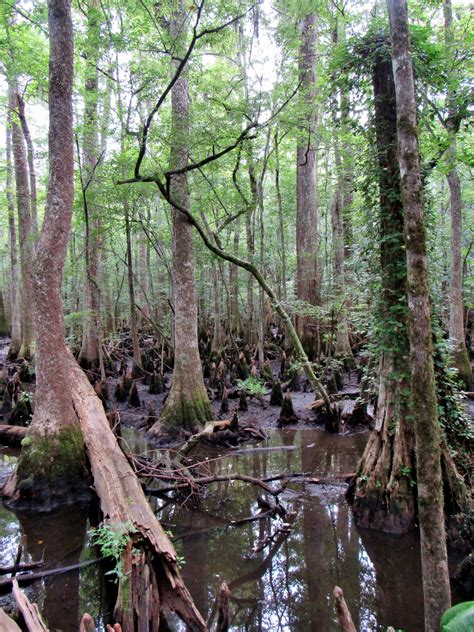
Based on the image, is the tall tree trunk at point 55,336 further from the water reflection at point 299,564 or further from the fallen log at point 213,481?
the water reflection at point 299,564

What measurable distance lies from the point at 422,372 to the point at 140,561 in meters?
2.38

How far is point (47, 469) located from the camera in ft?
17.0

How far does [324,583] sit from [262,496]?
1.78m

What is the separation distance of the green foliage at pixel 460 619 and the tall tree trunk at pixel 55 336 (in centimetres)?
444

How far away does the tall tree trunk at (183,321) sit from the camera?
7723 mm

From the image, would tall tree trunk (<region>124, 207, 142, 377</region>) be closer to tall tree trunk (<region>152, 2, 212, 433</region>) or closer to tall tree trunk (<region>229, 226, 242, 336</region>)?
tall tree trunk (<region>152, 2, 212, 433</region>)

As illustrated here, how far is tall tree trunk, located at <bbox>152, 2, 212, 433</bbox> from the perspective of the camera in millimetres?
7723

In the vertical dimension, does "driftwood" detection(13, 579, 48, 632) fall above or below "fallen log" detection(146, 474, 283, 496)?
above

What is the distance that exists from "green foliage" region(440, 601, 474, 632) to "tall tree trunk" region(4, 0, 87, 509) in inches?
175

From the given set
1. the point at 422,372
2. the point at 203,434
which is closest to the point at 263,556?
the point at 422,372

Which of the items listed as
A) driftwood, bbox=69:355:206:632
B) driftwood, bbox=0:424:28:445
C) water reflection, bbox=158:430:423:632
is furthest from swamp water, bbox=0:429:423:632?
driftwood, bbox=0:424:28:445

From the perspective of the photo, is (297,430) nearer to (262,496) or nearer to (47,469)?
(262,496)

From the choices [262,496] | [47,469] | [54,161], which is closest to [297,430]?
[262,496]

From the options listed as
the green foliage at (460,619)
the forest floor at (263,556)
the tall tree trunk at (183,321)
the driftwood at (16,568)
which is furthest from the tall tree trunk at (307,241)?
the green foliage at (460,619)
